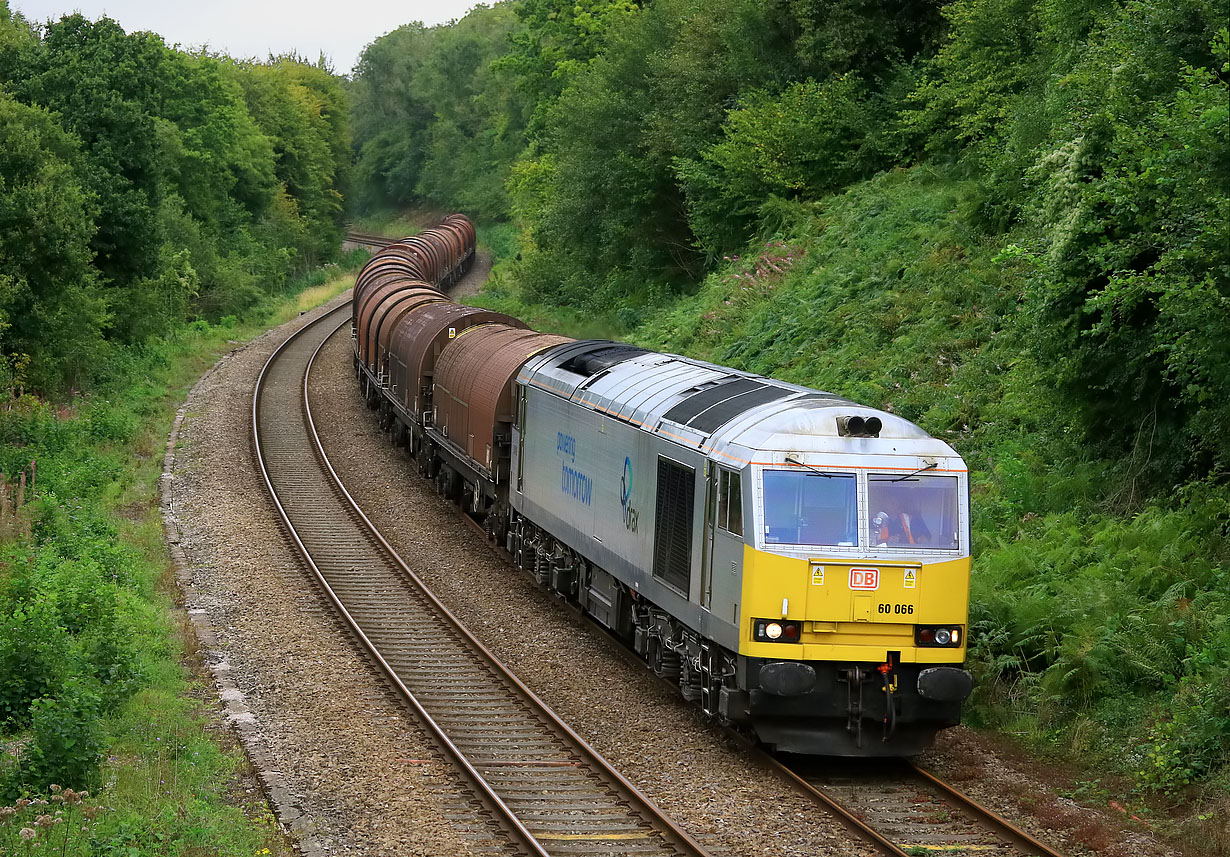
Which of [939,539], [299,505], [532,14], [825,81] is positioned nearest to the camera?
[939,539]

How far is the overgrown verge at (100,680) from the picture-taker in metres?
9.91

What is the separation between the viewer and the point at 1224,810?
10055 mm

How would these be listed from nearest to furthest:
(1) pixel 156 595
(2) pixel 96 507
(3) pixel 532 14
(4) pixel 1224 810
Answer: (4) pixel 1224 810 → (1) pixel 156 595 → (2) pixel 96 507 → (3) pixel 532 14

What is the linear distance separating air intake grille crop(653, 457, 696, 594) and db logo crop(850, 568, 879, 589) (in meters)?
1.98

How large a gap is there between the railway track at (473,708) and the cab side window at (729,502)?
2.49m

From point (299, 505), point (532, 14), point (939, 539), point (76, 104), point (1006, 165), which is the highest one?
point (532, 14)

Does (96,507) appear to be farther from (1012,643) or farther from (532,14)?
(532,14)

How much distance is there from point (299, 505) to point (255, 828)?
15.0 metres

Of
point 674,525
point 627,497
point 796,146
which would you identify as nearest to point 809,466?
point 674,525

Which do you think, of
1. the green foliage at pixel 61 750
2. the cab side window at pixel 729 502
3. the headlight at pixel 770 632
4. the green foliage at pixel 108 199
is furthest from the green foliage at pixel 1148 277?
the green foliage at pixel 108 199

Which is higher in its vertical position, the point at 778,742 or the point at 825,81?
the point at 825,81

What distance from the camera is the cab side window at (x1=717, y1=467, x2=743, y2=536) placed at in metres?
11.8

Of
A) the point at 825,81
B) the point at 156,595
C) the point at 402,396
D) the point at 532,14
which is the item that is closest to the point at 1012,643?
the point at 156,595

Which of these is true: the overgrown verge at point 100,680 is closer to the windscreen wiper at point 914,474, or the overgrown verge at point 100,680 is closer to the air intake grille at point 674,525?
the air intake grille at point 674,525
